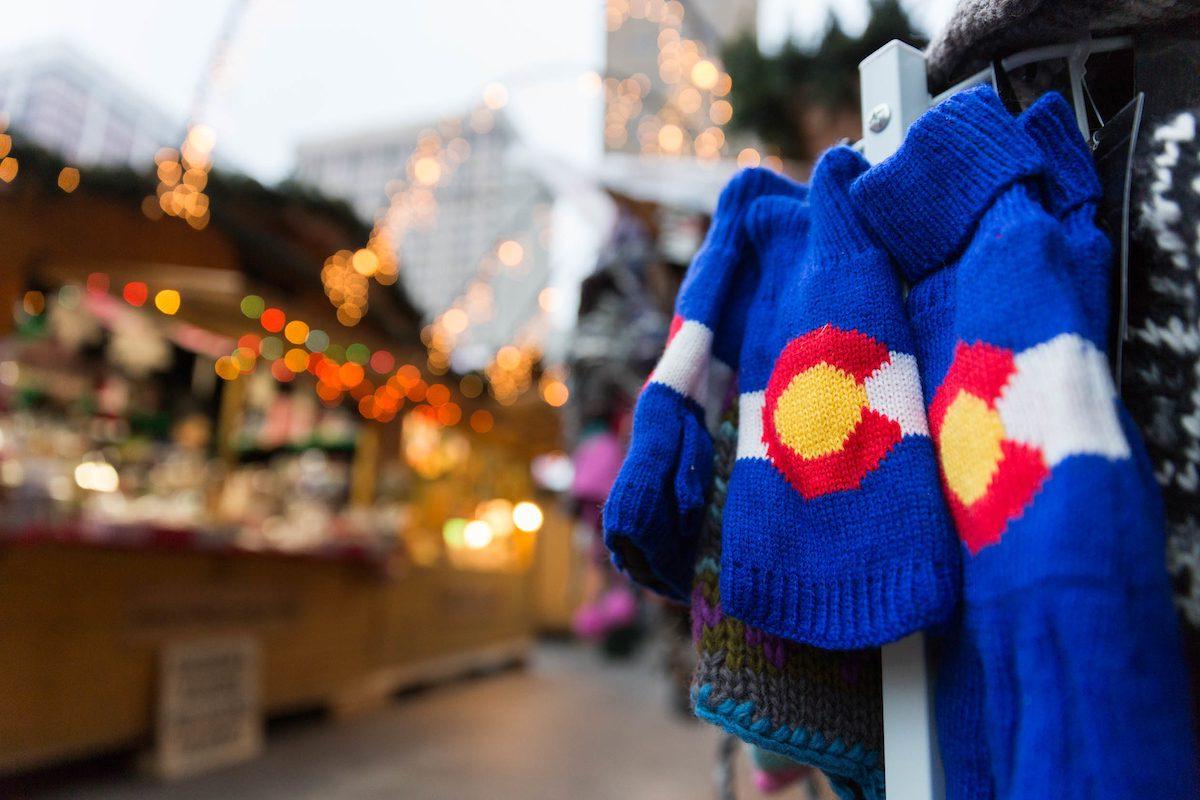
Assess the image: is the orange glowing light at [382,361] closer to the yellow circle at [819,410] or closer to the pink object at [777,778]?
the pink object at [777,778]

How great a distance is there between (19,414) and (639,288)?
2.48 metres

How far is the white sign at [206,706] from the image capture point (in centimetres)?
253

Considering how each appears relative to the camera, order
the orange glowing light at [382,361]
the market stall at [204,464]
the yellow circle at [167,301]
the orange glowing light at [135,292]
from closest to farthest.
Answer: the market stall at [204,464], the orange glowing light at [135,292], the yellow circle at [167,301], the orange glowing light at [382,361]

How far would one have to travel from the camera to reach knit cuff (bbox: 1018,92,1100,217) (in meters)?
0.59

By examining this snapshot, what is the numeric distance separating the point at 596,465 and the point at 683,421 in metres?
1.83

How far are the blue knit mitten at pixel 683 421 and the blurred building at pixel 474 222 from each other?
3549 millimetres

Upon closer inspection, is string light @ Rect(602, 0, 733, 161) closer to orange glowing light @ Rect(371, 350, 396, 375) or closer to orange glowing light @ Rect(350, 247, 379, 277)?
orange glowing light @ Rect(350, 247, 379, 277)

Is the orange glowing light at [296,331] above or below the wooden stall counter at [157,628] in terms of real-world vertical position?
above

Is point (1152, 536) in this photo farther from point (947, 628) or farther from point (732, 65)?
point (732, 65)

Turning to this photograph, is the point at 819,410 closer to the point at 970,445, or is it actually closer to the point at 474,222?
the point at 970,445

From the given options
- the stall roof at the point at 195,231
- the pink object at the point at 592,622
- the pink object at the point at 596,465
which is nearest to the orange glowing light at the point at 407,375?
the stall roof at the point at 195,231

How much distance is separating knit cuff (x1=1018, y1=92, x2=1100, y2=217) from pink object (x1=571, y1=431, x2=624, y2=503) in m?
1.91

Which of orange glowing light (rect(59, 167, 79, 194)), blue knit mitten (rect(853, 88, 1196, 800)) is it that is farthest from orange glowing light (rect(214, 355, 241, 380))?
blue knit mitten (rect(853, 88, 1196, 800))

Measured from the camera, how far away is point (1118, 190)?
2.04 ft
